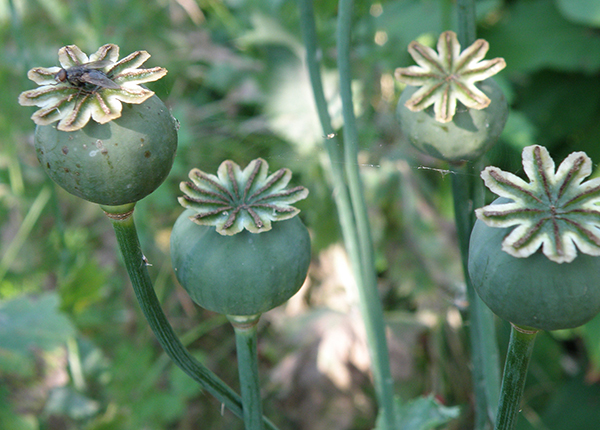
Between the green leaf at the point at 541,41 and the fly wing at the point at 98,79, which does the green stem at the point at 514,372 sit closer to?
the fly wing at the point at 98,79

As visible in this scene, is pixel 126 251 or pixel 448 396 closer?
pixel 126 251

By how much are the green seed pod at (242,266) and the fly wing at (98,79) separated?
0.11 meters

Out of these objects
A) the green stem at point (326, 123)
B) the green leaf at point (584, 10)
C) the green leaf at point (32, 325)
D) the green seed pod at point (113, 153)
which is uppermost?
the green leaf at point (584, 10)

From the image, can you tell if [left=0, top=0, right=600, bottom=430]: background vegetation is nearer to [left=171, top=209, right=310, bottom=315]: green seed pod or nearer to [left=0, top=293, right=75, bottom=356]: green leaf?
[left=0, top=293, right=75, bottom=356]: green leaf

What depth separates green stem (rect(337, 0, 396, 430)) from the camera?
0.50m

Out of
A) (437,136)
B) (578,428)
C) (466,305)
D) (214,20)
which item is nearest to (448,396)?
(578,428)

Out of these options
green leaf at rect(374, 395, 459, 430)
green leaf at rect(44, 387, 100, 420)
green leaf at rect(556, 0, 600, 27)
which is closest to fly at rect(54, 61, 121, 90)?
green leaf at rect(374, 395, 459, 430)

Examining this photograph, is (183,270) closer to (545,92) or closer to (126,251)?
(126,251)

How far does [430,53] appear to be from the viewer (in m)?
0.50

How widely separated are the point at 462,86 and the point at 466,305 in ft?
1.03

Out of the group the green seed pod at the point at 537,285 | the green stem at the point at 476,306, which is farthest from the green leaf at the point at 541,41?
the green seed pod at the point at 537,285

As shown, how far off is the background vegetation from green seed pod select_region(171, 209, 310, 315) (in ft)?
2.24

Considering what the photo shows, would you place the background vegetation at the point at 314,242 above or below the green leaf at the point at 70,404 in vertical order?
above

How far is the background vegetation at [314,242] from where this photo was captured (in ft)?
4.26
